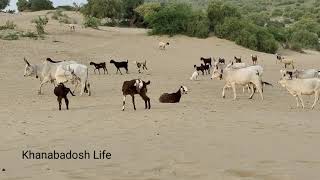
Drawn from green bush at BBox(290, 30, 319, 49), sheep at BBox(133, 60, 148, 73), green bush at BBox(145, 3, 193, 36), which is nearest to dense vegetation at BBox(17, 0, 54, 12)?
green bush at BBox(145, 3, 193, 36)

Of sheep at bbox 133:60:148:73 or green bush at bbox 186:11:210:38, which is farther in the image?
green bush at bbox 186:11:210:38

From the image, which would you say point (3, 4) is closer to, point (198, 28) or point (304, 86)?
point (198, 28)

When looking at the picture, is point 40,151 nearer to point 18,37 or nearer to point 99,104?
point 99,104

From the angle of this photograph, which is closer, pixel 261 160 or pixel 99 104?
pixel 261 160

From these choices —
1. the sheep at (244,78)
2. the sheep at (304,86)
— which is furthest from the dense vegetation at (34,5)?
the sheep at (304,86)

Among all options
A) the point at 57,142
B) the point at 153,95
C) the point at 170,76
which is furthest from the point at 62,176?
the point at 170,76

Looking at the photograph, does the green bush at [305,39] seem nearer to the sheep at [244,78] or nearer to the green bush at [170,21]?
the green bush at [170,21]

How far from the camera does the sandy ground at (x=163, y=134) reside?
8.52 m

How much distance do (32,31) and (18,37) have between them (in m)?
3.77

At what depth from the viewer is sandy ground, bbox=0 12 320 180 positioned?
8516 millimetres

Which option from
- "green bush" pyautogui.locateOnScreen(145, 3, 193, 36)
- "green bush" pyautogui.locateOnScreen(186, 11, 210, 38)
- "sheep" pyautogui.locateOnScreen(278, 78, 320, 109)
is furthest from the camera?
"green bush" pyautogui.locateOnScreen(145, 3, 193, 36)

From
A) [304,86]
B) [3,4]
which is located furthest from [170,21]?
[3,4]

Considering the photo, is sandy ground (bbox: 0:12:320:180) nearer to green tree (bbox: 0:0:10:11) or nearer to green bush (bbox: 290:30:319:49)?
green bush (bbox: 290:30:319:49)

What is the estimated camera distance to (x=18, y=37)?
128 ft
